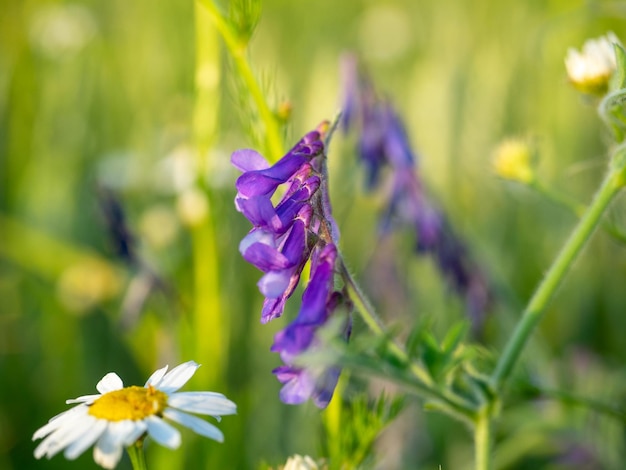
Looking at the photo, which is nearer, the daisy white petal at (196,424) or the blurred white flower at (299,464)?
the daisy white petal at (196,424)

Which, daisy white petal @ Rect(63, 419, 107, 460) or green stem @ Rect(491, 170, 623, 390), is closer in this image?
→ daisy white petal @ Rect(63, 419, 107, 460)

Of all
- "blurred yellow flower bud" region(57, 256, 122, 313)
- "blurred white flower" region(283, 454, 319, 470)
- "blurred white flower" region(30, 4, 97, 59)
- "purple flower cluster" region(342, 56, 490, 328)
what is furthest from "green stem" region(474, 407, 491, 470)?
"blurred white flower" region(30, 4, 97, 59)

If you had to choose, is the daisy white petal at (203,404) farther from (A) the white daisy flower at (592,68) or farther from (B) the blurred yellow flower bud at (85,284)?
(B) the blurred yellow flower bud at (85,284)

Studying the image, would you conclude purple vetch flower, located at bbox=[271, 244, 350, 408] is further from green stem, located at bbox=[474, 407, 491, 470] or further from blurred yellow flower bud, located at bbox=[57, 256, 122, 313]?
blurred yellow flower bud, located at bbox=[57, 256, 122, 313]

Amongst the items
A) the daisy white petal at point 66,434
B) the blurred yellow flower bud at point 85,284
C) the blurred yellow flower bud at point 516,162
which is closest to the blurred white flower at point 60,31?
the blurred yellow flower bud at point 85,284

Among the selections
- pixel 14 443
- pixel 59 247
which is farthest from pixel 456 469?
pixel 59 247

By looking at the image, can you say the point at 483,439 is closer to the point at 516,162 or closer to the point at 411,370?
the point at 411,370
